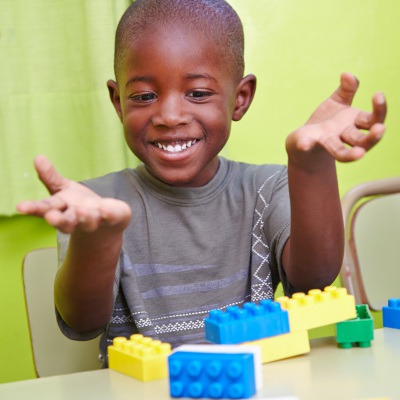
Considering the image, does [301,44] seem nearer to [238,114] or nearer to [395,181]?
[395,181]

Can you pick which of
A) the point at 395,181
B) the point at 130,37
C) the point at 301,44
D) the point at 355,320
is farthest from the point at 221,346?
the point at 301,44

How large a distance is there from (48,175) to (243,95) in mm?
608

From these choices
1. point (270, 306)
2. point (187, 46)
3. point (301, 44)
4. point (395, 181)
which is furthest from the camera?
point (301, 44)

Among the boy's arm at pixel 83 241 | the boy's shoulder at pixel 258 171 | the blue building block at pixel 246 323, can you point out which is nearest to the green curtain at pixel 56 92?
the boy's shoulder at pixel 258 171

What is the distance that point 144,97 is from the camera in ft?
4.03

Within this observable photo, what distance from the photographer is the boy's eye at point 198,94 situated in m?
1.22

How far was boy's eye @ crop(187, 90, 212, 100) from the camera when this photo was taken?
1.22 meters

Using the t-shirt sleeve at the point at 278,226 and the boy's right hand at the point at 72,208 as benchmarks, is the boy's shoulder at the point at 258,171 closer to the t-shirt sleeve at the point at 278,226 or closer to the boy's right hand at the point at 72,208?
the t-shirt sleeve at the point at 278,226

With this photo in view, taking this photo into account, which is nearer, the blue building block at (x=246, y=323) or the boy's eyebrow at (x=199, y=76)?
the blue building block at (x=246, y=323)

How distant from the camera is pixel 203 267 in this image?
1.29 metres

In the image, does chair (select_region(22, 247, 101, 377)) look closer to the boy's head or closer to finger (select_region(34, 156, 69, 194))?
the boy's head

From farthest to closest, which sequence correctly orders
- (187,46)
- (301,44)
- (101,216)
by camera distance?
1. (301,44)
2. (187,46)
3. (101,216)

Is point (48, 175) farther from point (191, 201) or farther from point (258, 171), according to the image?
point (258, 171)

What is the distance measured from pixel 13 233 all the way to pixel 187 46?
791 mm
